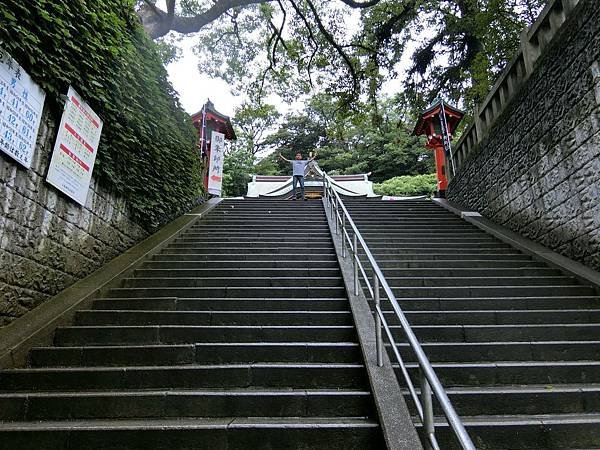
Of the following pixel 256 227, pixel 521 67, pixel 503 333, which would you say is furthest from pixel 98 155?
pixel 521 67

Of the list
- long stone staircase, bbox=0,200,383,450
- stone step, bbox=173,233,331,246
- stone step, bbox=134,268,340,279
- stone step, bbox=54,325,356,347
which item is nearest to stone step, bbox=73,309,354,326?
long stone staircase, bbox=0,200,383,450

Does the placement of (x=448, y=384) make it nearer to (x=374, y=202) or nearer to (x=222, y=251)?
(x=222, y=251)

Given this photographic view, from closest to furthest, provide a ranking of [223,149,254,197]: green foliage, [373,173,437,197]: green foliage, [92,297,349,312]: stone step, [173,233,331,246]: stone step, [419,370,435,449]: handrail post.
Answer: [419,370,435,449]: handrail post < [92,297,349,312]: stone step < [173,233,331,246]: stone step < [373,173,437,197]: green foliage < [223,149,254,197]: green foliage

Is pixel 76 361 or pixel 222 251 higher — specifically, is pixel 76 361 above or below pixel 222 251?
below

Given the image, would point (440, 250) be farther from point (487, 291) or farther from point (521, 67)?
point (521, 67)

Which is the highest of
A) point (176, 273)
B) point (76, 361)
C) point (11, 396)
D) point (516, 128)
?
point (516, 128)

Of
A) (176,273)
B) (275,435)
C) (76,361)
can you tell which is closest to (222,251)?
(176,273)

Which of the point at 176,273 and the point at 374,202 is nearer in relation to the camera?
the point at 176,273

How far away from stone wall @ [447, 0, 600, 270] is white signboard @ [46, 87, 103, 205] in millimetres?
6087

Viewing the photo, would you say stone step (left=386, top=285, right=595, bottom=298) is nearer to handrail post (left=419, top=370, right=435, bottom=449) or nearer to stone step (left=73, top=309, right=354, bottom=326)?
stone step (left=73, top=309, right=354, bottom=326)

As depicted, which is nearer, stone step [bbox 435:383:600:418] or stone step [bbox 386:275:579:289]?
stone step [bbox 435:383:600:418]

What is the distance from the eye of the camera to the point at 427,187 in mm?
19719

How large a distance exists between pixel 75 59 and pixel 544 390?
5.54 m

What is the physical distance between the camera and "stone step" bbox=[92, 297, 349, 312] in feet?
13.3
